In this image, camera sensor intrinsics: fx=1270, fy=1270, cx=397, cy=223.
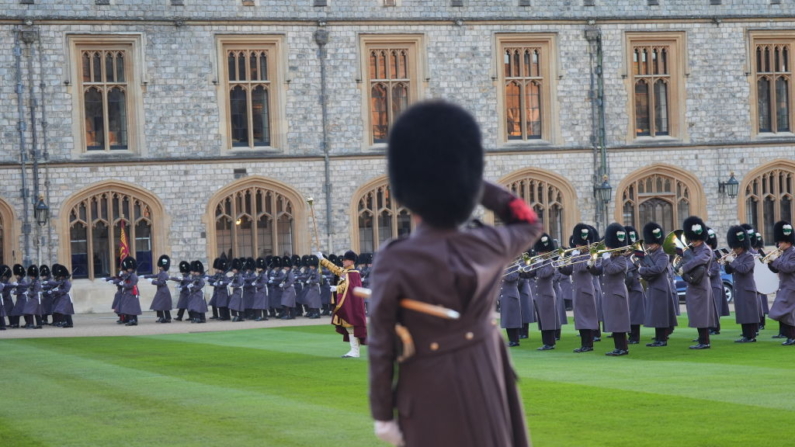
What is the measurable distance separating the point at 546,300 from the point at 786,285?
3.05m

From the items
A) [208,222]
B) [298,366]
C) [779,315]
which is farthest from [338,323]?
[208,222]

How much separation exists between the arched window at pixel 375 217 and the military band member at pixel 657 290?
13969 millimetres

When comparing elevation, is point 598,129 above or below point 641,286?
above

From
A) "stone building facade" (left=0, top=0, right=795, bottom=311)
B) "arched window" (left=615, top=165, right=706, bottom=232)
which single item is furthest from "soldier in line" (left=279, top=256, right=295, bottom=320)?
"arched window" (left=615, top=165, right=706, bottom=232)

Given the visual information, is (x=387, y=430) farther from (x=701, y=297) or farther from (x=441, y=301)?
(x=701, y=297)

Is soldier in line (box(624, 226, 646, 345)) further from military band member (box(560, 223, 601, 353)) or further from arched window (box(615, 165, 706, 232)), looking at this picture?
arched window (box(615, 165, 706, 232))

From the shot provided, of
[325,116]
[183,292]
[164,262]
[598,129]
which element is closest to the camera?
[183,292]

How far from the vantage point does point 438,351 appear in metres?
4.89

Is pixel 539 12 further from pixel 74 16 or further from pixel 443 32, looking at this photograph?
pixel 74 16

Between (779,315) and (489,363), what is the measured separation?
39.1ft

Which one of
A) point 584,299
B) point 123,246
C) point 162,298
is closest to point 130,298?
point 162,298

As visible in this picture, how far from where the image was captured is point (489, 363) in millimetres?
4945

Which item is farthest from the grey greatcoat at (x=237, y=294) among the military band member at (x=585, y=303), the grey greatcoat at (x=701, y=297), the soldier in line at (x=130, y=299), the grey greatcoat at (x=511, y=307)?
the grey greatcoat at (x=701, y=297)

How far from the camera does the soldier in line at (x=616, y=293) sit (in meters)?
15.3
